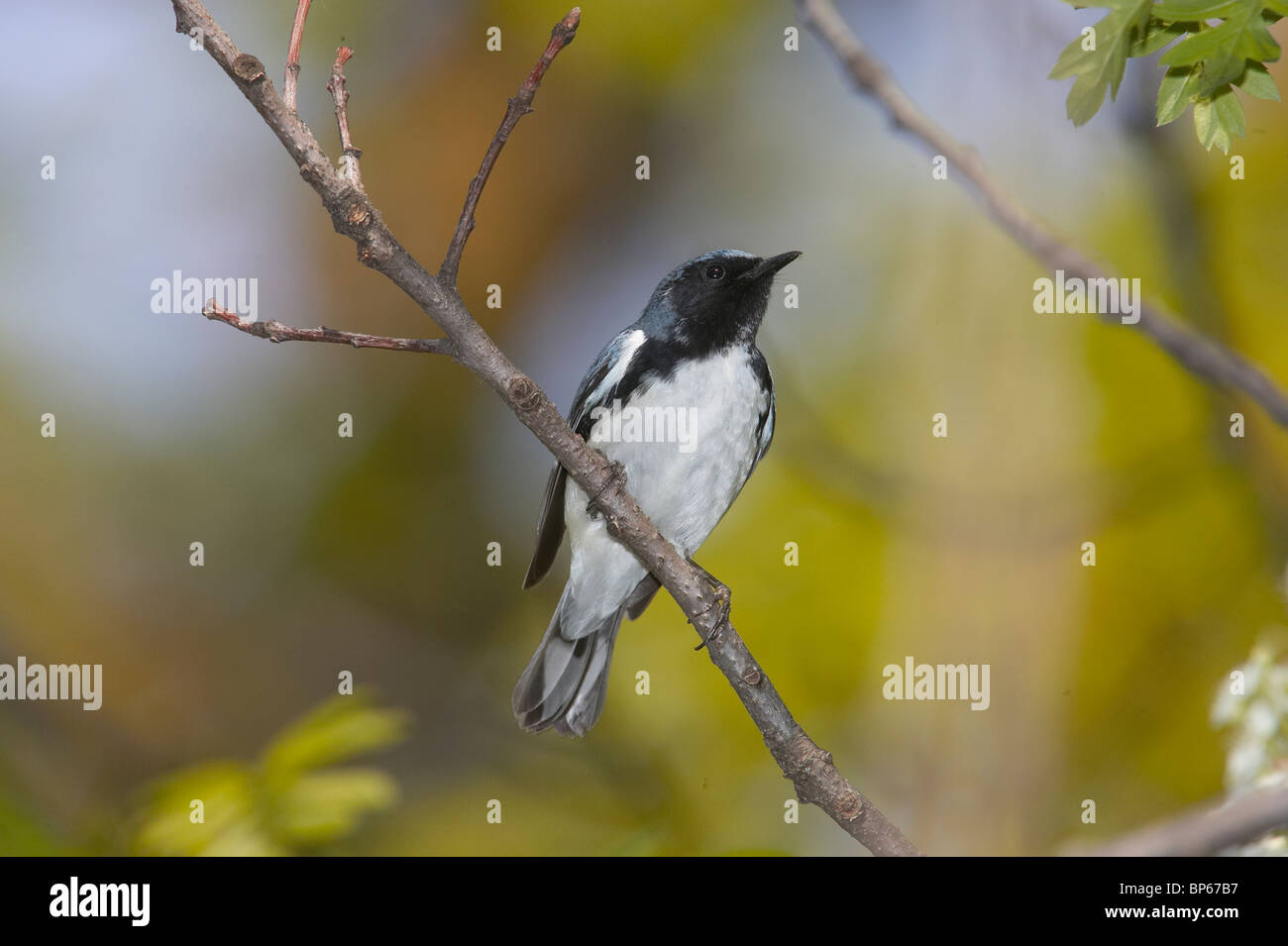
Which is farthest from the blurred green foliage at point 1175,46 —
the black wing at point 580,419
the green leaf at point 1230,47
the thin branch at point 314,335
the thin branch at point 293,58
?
the black wing at point 580,419

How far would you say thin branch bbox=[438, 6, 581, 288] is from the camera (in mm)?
1418

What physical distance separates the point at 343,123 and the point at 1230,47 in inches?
47.9

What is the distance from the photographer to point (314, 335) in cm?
142

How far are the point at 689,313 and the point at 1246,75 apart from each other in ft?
4.87

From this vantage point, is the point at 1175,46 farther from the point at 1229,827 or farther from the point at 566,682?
the point at 566,682

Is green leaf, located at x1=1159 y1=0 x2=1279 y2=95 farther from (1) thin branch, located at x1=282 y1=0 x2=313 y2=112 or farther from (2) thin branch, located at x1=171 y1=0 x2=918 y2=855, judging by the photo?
(1) thin branch, located at x1=282 y1=0 x2=313 y2=112

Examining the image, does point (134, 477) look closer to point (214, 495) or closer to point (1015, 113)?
point (214, 495)

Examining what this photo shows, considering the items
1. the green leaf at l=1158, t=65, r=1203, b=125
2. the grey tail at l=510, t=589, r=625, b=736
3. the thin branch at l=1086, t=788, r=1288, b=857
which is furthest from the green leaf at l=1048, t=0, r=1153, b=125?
the grey tail at l=510, t=589, r=625, b=736

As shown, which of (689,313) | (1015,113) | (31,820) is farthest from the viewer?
(1015,113)

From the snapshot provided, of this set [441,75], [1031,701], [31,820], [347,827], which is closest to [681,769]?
[1031,701]

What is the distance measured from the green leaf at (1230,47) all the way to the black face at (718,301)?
53.6 inches

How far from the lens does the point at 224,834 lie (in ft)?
6.67

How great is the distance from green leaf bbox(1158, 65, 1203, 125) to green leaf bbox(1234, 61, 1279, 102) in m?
0.09

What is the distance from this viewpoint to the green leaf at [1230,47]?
1165 millimetres
